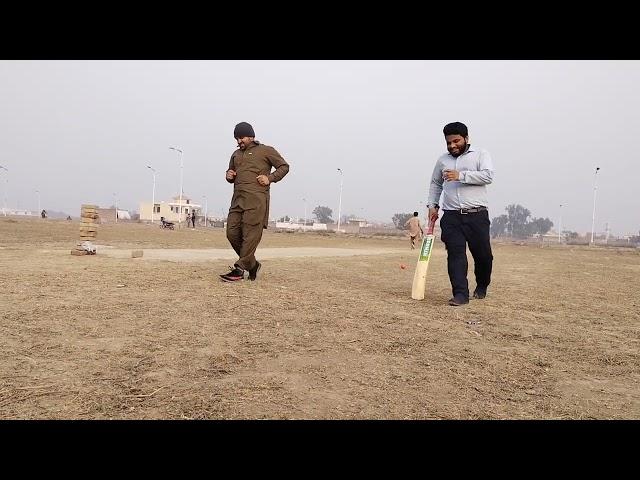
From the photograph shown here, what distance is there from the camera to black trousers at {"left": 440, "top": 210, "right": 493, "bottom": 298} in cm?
463

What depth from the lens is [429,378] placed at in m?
2.17

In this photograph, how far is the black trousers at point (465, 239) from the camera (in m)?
4.63

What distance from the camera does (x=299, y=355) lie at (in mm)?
2514

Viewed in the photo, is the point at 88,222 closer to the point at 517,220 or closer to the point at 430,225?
the point at 430,225

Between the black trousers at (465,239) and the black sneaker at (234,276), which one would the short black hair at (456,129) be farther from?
the black sneaker at (234,276)

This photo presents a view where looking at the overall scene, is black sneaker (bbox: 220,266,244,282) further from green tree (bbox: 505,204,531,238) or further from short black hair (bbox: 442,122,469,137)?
green tree (bbox: 505,204,531,238)

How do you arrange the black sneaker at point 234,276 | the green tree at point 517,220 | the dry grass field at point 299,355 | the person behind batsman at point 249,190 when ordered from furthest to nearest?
the green tree at point 517,220, the person behind batsman at point 249,190, the black sneaker at point 234,276, the dry grass field at point 299,355

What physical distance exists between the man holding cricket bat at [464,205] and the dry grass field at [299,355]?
433 mm

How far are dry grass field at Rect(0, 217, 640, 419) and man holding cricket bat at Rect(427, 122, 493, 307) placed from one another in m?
0.43

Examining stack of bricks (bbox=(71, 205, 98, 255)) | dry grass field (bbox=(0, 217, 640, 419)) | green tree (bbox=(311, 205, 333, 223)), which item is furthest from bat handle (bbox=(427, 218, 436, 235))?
green tree (bbox=(311, 205, 333, 223))

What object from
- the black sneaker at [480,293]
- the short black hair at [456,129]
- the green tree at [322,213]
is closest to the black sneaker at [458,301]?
the black sneaker at [480,293]

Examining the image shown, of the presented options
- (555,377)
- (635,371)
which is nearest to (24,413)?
(555,377)
